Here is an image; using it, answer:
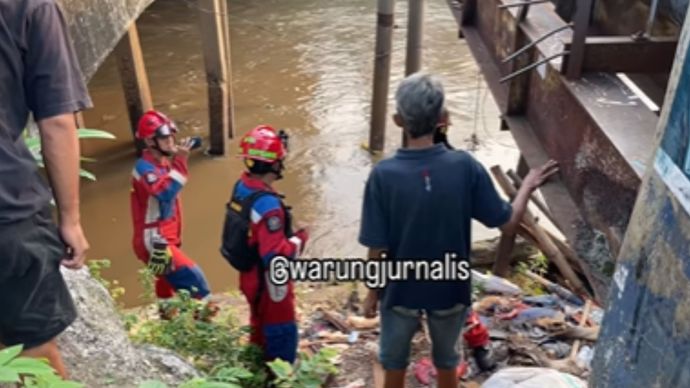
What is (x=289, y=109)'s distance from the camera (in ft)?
37.0

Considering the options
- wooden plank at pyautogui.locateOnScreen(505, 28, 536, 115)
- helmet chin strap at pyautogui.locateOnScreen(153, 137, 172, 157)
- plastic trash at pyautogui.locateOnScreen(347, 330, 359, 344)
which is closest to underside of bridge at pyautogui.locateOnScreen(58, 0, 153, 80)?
helmet chin strap at pyautogui.locateOnScreen(153, 137, 172, 157)

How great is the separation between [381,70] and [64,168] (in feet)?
22.6

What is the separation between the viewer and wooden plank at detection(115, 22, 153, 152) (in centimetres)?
869

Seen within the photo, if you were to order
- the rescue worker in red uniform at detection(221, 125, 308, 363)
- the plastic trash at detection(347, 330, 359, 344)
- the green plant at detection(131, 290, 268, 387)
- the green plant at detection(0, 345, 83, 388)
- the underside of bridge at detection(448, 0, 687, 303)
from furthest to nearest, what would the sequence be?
the plastic trash at detection(347, 330, 359, 344) → the green plant at detection(131, 290, 268, 387) → the rescue worker in red uniform at detection(221, 125, 308, 363) → the underside of bridge at detection(448, 0, 687, 303) → the green plant at detection(0, 345, 83, 388)

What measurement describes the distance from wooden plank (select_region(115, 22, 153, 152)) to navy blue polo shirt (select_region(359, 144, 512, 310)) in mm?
6288

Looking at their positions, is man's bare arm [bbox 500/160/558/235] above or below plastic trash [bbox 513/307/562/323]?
above

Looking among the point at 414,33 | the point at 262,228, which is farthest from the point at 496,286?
the point at 414,33

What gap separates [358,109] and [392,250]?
834 centimetres

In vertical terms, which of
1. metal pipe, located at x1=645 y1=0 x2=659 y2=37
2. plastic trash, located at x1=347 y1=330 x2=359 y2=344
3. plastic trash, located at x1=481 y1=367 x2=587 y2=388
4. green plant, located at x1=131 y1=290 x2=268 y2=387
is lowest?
plastic trash, located at x1=347 y1=330 x2=359 y2=344

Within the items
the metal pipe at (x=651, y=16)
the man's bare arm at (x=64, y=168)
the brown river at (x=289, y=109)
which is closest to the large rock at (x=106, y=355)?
the man's bare arm at (x=64, y=168)

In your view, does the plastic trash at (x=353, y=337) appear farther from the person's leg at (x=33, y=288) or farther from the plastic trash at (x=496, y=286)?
the person's leg at (x=33, y=288)

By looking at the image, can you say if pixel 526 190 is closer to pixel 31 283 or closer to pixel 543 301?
pixel 543 301

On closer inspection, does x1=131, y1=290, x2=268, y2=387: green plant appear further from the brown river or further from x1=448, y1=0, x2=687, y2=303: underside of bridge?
the brown river

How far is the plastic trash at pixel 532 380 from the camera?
10.6 ft
